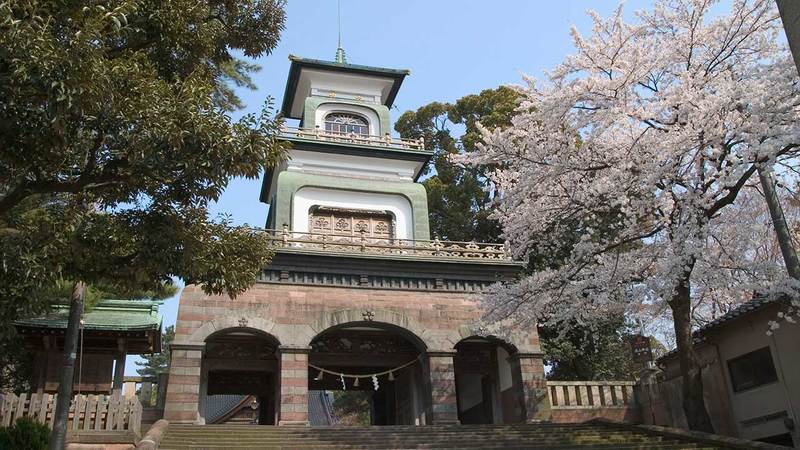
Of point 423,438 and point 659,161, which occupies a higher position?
point 659,161

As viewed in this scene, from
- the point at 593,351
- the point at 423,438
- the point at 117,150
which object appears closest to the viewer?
the point at 117,150

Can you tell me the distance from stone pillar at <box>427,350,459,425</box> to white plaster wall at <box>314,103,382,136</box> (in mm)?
10520

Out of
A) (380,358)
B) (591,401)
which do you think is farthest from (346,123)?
(591,401)

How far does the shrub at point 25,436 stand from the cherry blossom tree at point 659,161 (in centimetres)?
1042

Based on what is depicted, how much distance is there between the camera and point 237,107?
73.8ft

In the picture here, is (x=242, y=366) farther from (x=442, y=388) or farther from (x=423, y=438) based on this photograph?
(x=423, y=438)

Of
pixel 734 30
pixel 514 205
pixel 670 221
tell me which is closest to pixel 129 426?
pixel 514 205

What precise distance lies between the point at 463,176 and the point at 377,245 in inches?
543

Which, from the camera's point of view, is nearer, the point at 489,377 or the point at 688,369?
the point at 688,369

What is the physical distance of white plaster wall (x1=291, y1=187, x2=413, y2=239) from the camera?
2305 centimetres

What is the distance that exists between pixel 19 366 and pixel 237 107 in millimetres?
11071

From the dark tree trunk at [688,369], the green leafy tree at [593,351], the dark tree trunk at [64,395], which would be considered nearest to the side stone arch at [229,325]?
the dark tree trunk at [64,395]

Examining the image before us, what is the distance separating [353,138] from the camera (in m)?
25.0

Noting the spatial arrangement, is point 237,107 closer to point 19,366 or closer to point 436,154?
point 19,366
